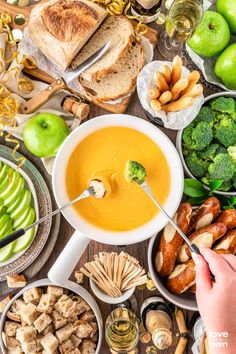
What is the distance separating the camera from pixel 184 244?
1768 mm

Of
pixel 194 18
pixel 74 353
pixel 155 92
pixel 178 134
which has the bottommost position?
pixel 74 353

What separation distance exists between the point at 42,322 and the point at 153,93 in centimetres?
82

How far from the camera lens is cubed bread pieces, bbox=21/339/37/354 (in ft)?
5.67

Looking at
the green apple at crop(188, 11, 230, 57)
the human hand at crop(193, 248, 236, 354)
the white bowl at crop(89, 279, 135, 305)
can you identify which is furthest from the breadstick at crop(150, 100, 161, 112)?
the white bowl at crop(89, 279, 135, 305)

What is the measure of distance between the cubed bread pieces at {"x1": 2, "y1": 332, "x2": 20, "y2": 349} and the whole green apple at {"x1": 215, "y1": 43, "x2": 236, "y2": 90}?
43.5 inches

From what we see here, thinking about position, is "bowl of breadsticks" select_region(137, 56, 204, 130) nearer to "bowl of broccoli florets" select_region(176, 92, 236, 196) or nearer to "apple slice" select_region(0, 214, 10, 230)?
"bowl of broccoli florets" select_region(176, 92, 236, 196)

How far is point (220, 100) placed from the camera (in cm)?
180

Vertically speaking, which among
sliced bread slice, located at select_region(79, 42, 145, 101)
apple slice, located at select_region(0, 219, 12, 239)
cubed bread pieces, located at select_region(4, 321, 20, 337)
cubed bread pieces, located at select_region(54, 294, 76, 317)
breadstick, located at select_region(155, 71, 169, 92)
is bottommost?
cubed bread pieces, located at select_region(4, 321, 20, 337)

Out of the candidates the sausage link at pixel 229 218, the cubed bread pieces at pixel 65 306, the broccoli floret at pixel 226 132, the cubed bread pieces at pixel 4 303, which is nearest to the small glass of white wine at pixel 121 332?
the cubed bread pieces at pixel 65 306

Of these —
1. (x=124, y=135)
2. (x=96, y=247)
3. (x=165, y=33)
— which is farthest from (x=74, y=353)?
(x=165, y=33)

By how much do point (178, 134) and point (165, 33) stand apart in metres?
0.39

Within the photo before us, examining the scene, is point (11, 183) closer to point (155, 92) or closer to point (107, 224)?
point (107, 224)

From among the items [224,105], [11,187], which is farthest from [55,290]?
Result: [224,105]

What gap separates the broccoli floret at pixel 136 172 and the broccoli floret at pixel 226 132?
0.34 m
